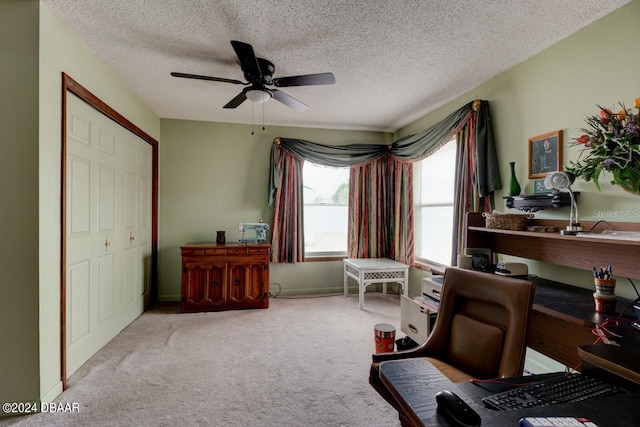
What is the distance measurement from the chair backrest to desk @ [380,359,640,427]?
410mm

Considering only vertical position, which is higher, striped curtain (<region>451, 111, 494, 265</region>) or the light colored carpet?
striped curtain (<region>451, 111, 494, 265</region>)

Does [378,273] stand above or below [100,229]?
below

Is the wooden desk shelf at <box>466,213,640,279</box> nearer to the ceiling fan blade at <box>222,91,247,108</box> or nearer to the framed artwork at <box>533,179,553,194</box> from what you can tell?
the framed artwork at <box>533,179,553,194</box>

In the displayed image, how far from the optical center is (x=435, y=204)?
3830 mm

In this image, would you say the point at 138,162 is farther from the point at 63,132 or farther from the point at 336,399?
the point at 336,399

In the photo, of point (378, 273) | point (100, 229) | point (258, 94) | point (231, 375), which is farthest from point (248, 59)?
point (378, 273)

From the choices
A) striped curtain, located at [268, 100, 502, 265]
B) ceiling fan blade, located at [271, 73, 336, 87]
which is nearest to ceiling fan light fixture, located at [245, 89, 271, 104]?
ceiling fan blade, located at [271, 73, 336, 87]

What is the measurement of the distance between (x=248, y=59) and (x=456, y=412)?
220 centimetres

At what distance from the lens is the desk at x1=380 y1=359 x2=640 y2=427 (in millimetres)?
750

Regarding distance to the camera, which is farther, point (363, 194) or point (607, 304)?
point (363, 194)

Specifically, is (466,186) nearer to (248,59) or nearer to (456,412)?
(248,59)

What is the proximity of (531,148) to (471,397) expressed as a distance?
2.20m

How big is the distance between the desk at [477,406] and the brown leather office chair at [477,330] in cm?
29

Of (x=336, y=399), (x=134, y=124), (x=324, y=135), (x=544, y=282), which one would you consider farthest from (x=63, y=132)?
(x=544, y=282)
